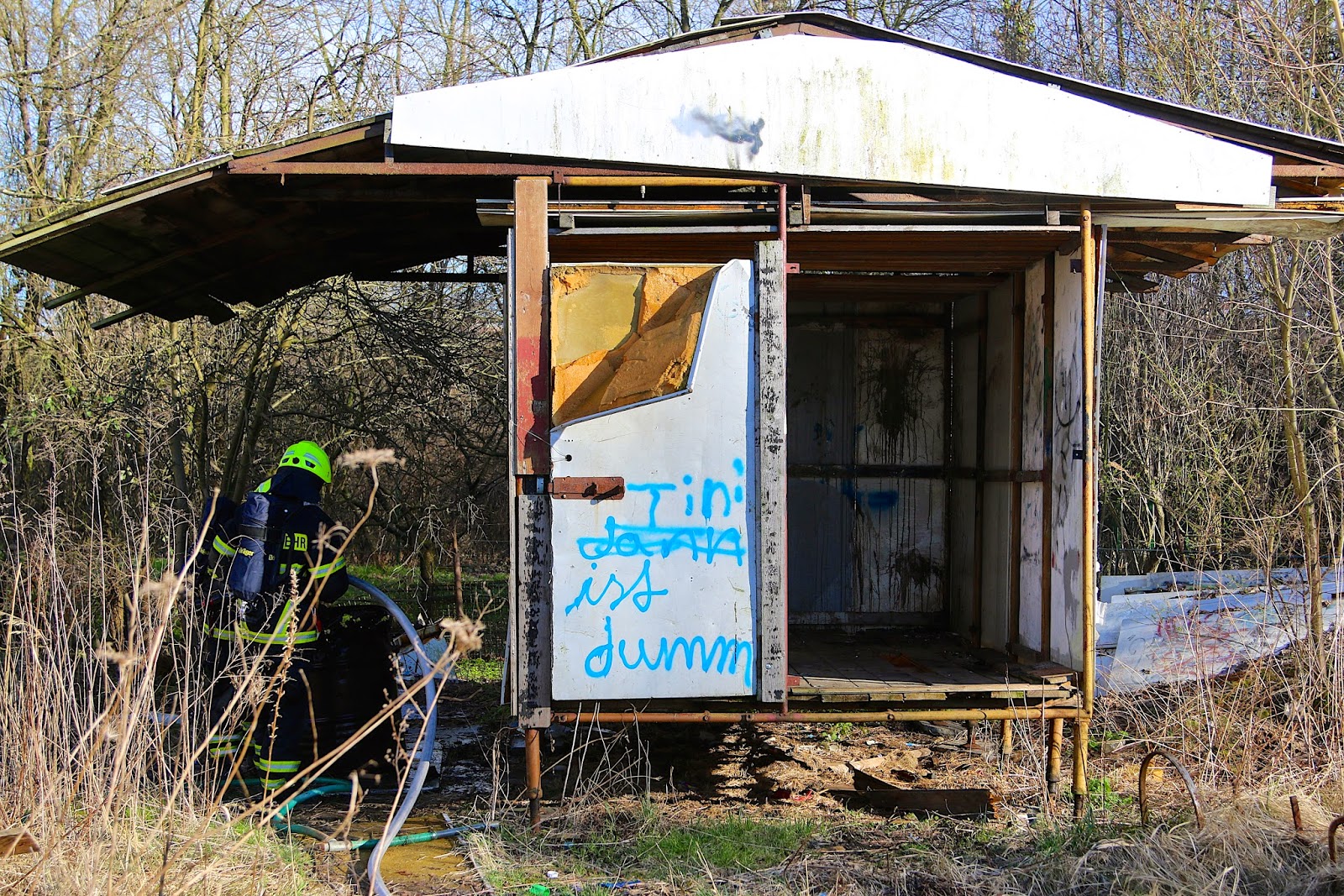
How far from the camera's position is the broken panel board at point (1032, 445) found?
6.06 m

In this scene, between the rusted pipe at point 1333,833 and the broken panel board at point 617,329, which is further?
the broken panel board at point 617,329

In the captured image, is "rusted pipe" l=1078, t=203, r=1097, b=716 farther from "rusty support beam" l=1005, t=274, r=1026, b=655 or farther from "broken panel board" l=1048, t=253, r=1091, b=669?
"rusty support beam" l=1005, t=274, r=1026, b=655

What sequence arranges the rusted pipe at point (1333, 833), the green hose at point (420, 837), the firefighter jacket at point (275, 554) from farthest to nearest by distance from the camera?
the firefighter jacket at point (275, 554) → the green hose at point (420, 837) → the rusted pipe at point (1333, 833)

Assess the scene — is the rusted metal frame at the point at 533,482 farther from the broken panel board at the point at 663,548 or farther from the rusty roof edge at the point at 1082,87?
the rusty roof edge at the point at 1082,87

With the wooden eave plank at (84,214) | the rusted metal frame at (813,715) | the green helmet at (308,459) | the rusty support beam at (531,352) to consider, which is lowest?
the rusted metal frame at (813,715)

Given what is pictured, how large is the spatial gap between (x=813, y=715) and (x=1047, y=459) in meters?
2.11

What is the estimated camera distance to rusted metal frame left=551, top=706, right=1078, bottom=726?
5047 mm

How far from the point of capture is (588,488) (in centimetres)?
497

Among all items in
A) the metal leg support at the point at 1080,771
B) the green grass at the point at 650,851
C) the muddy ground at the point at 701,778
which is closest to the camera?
the green grass at the point at 650,851

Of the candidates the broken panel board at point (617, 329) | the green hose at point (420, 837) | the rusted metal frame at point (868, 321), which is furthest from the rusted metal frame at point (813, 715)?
the rusted metal frame at point (868, 321)

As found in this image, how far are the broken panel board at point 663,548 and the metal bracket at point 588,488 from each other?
3 centimetres

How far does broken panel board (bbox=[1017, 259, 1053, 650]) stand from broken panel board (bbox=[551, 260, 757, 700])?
2.07 metres

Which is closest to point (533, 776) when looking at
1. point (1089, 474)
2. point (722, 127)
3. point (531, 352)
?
point (531, 352)

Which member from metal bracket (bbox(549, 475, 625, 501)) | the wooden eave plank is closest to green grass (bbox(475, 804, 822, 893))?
metal bracket (bbox(549, 475, 625, 501))
